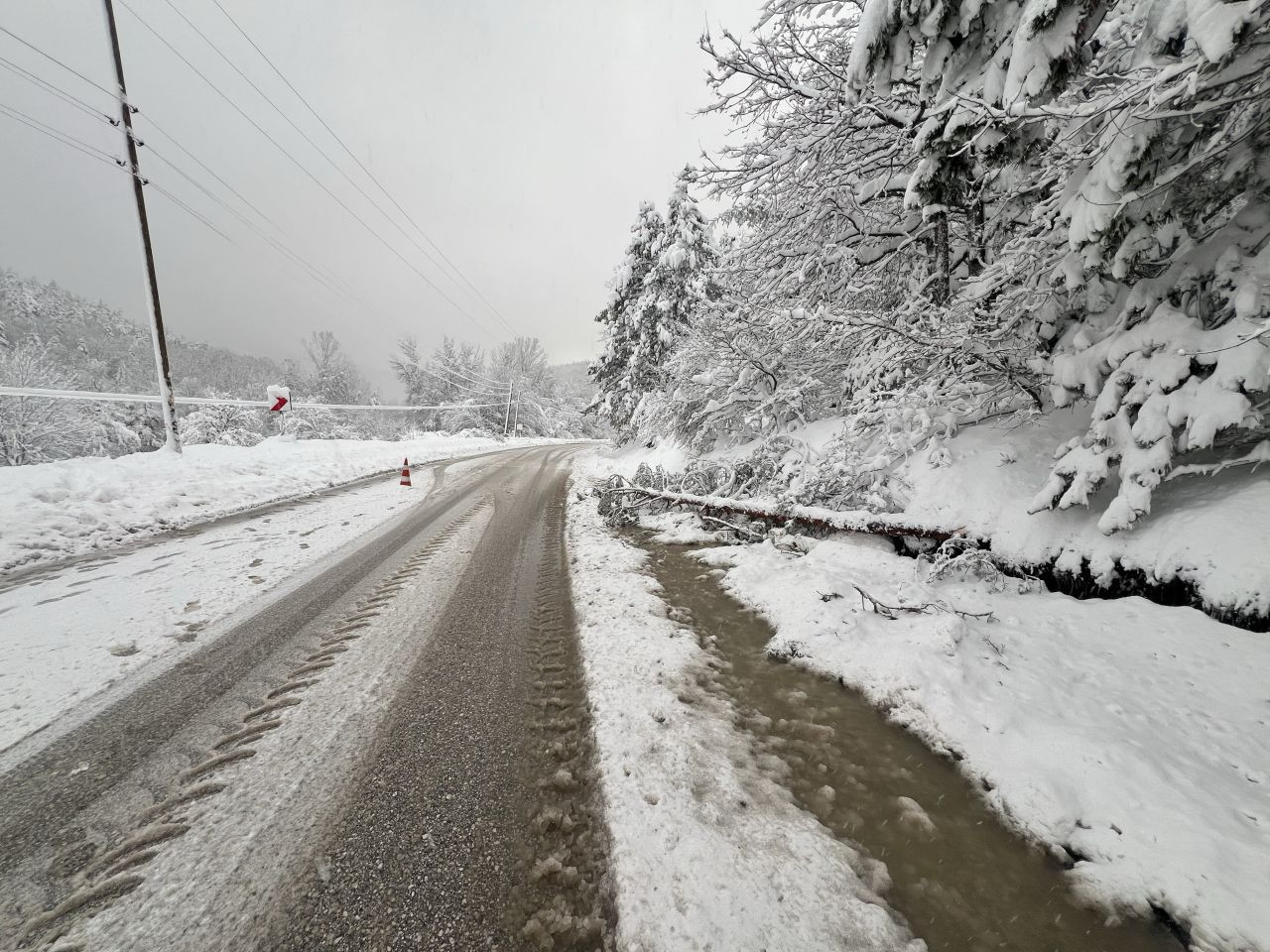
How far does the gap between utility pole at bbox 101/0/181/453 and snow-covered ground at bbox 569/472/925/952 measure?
11.1 meters

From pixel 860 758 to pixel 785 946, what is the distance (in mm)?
1040

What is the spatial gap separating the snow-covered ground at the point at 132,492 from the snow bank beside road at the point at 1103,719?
7760 millimetres

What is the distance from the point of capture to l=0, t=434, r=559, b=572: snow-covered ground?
4.98 m

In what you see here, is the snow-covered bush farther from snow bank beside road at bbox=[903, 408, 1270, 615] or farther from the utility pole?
snow bank beside road at bbox=[903, 408, 1270, 615]

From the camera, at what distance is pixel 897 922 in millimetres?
1459

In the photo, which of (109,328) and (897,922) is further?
(109,328)

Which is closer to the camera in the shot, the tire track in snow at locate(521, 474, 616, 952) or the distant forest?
the tire track in snow at locate(521, 474, 616, 952)

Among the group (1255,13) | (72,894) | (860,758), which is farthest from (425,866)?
(1255,13)

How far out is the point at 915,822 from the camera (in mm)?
1842

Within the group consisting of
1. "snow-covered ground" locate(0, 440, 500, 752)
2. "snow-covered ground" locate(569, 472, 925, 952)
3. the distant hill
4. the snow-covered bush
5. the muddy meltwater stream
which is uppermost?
the distant hill

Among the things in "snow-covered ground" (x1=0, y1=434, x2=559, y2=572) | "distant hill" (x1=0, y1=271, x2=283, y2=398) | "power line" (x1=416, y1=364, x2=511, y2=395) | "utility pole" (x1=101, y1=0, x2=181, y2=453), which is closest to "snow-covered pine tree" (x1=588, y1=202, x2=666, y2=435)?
"snow-covered ground" (x1=0, y1=434, x2=559, y2=572)

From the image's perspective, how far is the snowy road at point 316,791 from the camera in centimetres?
145

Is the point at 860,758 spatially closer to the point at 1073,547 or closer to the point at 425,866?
the point at 425,866

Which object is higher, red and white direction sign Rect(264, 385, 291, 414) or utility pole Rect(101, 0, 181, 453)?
utility pole Rect(101, 0, 181, 453)
